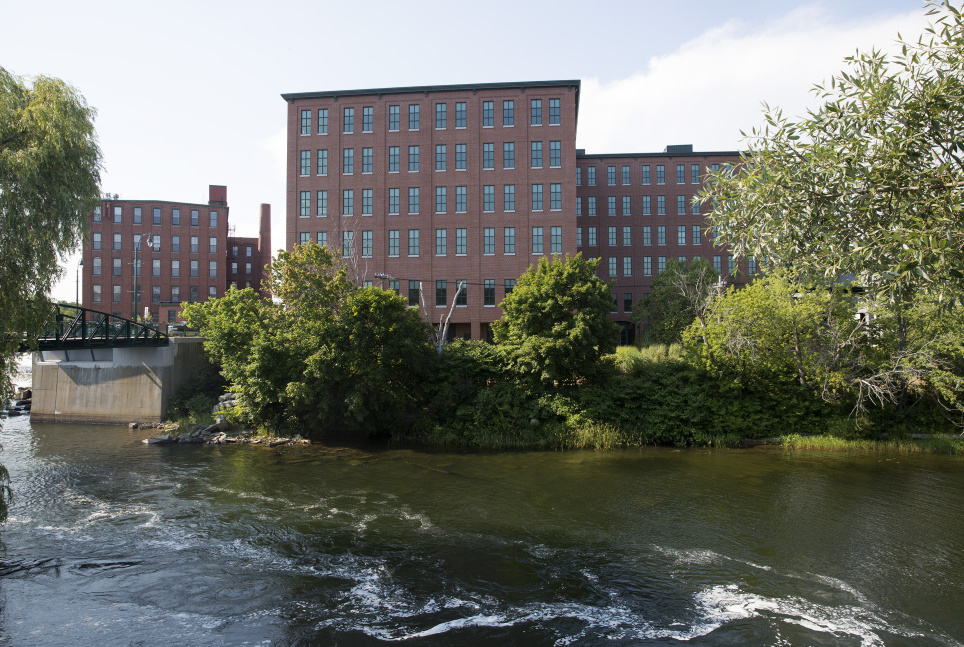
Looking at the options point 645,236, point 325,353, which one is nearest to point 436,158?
point 325,353

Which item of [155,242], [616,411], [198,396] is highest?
[155,242]

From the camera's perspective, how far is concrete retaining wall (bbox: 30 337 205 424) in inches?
1329

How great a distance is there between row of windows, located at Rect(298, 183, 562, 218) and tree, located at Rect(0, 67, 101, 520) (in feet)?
122

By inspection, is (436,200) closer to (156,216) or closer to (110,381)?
(110,381)

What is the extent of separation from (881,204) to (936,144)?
1213 mm

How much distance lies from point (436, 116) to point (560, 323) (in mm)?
28808

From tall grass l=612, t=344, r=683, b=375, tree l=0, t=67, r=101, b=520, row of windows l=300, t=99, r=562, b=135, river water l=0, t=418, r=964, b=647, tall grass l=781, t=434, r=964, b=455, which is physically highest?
row of windows l=300, t=99, r=562, b=135

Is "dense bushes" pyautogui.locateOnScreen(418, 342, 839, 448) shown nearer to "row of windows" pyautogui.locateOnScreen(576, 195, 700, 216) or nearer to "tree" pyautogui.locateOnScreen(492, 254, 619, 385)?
"tree" pyautogui.locateOnScreen(492, 254, 619, 385)

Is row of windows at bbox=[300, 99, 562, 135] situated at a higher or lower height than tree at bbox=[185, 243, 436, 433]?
higher

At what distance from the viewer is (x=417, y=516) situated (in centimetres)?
1688

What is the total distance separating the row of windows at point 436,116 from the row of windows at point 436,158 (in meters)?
1.68

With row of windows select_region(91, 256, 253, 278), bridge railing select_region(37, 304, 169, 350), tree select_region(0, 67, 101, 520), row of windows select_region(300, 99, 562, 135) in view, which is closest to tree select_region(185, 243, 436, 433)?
bridge railing select_region(37, 304, 169, 350)

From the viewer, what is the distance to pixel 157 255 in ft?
250

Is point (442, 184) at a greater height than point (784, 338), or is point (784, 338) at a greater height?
point (442, 184)
